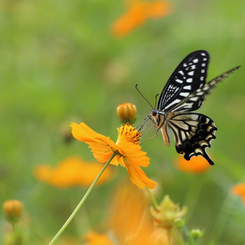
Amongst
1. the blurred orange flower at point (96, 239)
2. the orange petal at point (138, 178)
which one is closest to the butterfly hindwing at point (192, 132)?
the orange petal at point (138, 178)

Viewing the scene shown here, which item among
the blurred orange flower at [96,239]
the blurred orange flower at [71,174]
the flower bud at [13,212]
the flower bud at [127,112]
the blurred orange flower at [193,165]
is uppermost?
the flower bud at [127,112]

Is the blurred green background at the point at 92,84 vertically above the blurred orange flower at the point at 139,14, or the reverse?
the blurred orange flower at the point at 139,14

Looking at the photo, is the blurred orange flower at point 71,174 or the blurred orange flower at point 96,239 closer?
the blurred orange flower at point 96,239

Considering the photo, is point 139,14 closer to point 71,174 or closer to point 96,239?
point 71,174

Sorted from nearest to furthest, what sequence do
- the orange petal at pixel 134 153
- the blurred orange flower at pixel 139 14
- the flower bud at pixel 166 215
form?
the flower bud at pixel 166 215
the orange petal at pixel 134 153
the blurred orange flower at pixel 139 14

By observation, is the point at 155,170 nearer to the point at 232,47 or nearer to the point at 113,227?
the point at 232,47

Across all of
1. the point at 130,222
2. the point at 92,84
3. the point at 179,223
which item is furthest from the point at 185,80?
the point at 92,84

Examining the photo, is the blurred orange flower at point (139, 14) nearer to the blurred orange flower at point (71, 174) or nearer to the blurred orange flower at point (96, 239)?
the blurred orange flower at point (71, 174)

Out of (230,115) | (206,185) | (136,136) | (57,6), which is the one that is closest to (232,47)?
(230,115)
